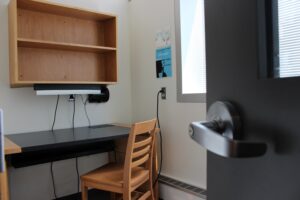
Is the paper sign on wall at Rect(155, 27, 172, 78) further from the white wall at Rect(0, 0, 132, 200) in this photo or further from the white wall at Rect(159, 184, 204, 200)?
the white wall at Rect(159, 184, 204, 200)

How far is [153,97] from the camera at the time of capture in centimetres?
259

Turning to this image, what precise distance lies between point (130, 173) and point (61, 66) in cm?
122

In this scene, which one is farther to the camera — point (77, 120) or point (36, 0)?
point (77, 120)

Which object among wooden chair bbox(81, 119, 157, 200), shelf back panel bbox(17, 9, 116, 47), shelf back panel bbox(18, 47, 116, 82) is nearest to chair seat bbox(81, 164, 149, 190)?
wooden chair bbox(81, 119, 157, 200)

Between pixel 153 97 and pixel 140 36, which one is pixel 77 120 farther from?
pixel 140 36

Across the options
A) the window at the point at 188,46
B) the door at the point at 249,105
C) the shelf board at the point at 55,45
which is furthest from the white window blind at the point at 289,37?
the shelf board at the point at 55,45

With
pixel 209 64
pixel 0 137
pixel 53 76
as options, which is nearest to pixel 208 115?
pixel 209 64

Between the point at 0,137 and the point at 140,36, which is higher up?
the point at 140,36

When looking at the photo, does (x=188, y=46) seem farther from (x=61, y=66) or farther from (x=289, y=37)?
(x=289, y=37)

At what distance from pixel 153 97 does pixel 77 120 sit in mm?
795

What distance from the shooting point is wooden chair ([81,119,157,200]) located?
175 cm

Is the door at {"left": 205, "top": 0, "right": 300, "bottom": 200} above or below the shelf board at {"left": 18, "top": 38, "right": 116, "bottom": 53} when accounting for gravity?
below

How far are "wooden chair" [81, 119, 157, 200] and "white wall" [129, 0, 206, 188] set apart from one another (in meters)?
0.36

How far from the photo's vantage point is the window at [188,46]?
7.17 feet
